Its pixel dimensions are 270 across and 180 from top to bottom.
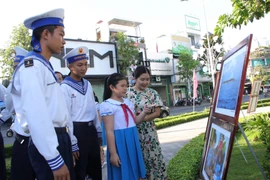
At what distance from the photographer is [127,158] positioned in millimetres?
2428

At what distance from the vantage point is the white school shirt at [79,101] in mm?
2508

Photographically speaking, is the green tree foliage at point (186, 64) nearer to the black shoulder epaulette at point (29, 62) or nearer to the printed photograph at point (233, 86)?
the printed photograph at point (233, 86)

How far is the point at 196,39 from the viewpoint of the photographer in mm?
39938

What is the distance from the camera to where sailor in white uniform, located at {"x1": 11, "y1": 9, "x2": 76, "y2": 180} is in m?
1.43

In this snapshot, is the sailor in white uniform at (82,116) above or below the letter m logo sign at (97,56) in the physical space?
below

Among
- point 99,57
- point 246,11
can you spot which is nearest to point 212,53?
point 99,57

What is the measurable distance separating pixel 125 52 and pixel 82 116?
1878 centimetres

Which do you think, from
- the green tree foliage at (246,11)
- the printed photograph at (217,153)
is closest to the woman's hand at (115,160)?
the printed photograph at (217,153)

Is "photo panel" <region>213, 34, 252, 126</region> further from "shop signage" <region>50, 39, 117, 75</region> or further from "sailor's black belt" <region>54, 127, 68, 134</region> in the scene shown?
"shop signage" <region>50, 39, 117, 75</region>

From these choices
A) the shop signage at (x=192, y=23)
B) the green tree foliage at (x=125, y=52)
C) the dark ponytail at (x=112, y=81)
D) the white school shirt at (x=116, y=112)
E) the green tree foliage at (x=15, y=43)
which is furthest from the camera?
the shop signage at (x=192, y=23)

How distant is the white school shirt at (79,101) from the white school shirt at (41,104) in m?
0.77

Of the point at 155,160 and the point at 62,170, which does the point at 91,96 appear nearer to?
the point at 155,160

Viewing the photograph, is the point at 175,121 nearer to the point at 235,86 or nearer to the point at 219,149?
the point at 219,149

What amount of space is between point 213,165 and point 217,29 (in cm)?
282
